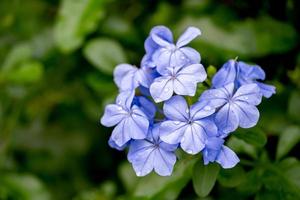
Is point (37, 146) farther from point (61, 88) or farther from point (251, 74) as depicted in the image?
point (251, 74)

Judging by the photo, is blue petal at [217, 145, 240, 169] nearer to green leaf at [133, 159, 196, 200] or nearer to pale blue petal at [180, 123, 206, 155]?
pale blue petal at [180, 123, 206, 155]

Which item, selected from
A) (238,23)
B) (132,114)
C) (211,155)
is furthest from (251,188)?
(238,23)

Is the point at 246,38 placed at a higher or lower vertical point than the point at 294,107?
higher

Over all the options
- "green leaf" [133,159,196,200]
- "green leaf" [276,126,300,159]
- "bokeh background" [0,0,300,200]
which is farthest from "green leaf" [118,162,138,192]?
"green leaf" [276,126,300,159]

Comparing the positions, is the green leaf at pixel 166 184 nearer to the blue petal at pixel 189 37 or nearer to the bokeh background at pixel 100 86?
the bokeh background at pixel 100 86

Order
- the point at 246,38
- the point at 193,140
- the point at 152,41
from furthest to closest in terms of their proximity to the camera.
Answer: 1. the point at 246,38
2. the point at 152,41
3. the point at 193,140

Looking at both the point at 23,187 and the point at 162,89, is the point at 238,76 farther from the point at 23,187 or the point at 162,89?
the point at 23,187

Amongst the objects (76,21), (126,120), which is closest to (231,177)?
(126,120)
